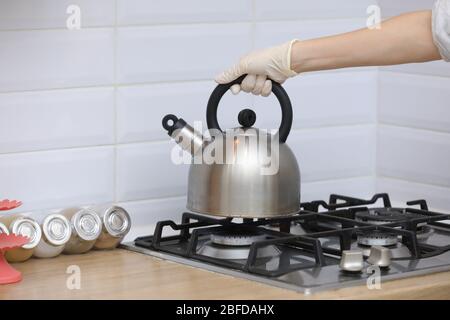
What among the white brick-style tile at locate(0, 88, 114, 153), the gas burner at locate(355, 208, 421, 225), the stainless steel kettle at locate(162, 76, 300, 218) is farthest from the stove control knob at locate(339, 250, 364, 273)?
the white brick-style tile at locate(0, 88, 114, 153)

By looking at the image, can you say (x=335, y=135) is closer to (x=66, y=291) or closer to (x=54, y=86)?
(x=54, y=86)

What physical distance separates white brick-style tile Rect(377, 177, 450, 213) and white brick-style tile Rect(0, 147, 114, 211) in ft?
2.34

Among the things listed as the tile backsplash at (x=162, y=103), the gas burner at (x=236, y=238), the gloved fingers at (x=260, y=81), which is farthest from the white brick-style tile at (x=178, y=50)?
the gas burner at (x=236, y=238)

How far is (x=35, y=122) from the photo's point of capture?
201 cm

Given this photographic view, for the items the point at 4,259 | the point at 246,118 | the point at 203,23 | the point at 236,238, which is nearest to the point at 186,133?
the point at 246,118

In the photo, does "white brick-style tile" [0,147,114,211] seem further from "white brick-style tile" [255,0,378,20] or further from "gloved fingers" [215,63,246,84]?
"white brick-style tile" [255,0,378,20]

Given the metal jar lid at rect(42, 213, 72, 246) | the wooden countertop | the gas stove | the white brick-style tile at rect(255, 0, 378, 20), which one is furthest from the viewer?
the white brick-style tile at rect(255, 0, 378, 20)

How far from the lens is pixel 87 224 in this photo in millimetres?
1994

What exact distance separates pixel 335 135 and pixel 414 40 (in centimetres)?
61

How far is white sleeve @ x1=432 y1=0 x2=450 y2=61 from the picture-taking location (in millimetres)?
1794

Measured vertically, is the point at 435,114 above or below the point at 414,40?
below

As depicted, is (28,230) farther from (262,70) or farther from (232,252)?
(262,70)

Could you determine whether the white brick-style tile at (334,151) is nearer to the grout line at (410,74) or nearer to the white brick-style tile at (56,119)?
the grout line at (410,74)
